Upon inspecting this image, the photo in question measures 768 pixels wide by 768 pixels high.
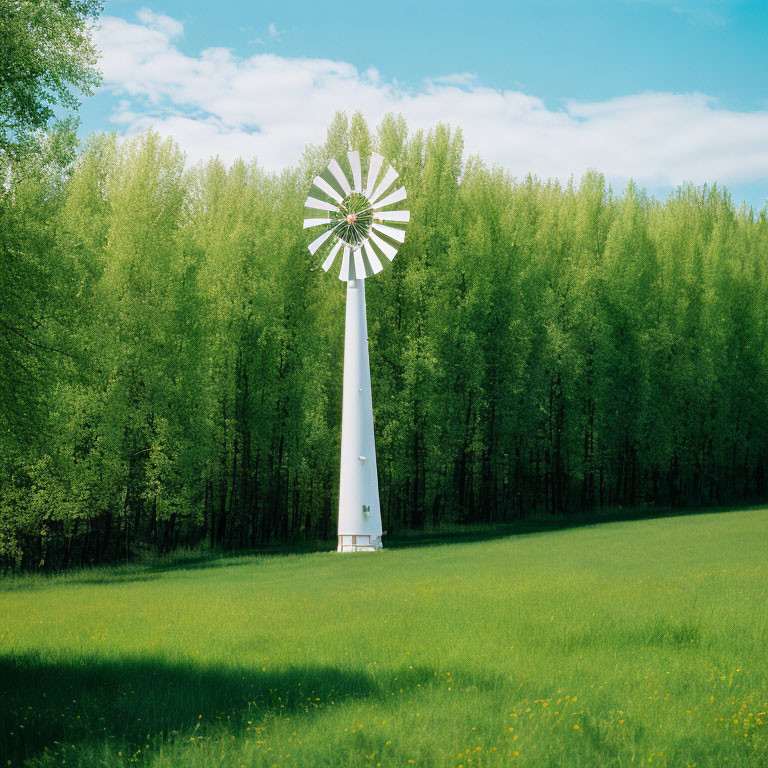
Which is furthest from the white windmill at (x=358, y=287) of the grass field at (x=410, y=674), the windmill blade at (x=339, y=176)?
the grass field at (x=410, y=674)

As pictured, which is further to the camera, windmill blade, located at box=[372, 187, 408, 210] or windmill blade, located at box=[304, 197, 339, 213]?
windmill blade, located at box=[304, 197, 339, 213]

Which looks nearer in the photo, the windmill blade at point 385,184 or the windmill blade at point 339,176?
the windmill blade at point 385,184

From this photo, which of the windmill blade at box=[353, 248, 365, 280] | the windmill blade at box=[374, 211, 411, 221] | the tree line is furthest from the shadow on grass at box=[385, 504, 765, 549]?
the windmill blade at box=[374, 211, 411, 221]

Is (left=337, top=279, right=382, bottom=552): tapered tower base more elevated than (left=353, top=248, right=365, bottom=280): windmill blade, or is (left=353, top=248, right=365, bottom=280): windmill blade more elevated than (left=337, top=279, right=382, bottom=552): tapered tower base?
(left=353, top=248, right=365, bottom=280): windmill blade

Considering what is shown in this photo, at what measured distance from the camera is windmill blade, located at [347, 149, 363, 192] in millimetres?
24812

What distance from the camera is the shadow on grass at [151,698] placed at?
6.54 metres

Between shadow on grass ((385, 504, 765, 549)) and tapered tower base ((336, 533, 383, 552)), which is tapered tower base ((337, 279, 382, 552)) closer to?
tapered tower base ((336, 533, 383, 552))

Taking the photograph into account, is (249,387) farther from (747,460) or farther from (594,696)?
(747,460)

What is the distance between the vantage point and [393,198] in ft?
81.6

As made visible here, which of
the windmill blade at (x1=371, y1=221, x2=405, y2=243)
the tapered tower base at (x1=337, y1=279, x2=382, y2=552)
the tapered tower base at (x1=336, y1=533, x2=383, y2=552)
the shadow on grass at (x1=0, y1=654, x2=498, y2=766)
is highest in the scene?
the windmill blade at (x1=371, y1=221, x2=405, y2=243)

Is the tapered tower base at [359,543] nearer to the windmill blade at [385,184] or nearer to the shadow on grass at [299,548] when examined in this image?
the shadow on grass at [299,548]

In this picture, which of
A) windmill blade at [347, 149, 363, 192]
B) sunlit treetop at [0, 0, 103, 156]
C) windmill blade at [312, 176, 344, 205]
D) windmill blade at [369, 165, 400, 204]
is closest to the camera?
sunlit treetop at [0, 0, 103, 156]

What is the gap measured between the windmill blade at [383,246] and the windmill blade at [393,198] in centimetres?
92

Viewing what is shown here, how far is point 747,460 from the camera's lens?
4200 cm
